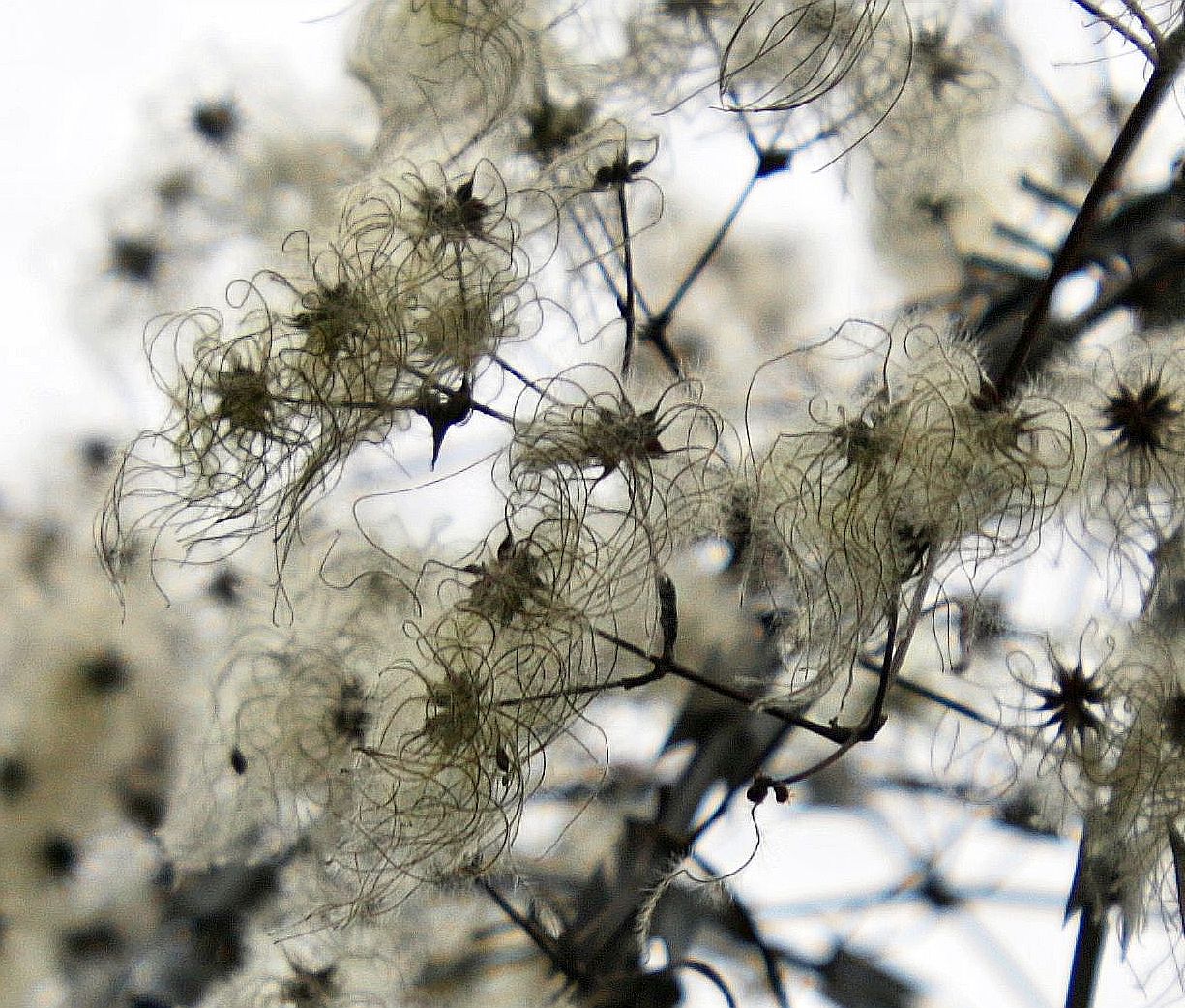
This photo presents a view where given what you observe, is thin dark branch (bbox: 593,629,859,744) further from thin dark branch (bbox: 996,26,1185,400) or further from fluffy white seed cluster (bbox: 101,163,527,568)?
thin dark branch (bbox: 996,26,1185,400)

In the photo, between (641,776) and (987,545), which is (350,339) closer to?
(987,545)

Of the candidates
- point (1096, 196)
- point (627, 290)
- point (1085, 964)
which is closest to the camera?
point (1096, 196)

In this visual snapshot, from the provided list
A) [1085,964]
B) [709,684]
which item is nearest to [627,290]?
[709,684]

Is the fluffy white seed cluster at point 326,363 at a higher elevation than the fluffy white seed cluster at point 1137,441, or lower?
→ higher

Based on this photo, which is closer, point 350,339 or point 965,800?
point 350,339

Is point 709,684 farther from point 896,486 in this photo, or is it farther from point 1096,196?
point 1096,196

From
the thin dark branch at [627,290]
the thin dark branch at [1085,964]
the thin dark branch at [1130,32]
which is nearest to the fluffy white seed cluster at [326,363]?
the thin dark branch at [627,290]

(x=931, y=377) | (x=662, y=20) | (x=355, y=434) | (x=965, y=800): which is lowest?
(x=965, y=800)

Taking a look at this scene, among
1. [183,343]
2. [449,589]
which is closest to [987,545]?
[449,589]

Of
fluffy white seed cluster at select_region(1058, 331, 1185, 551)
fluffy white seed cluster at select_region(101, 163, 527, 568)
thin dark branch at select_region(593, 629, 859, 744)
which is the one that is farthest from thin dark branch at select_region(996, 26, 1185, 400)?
fluffy white seed cluster at select_region(101, 163, 527, 568)

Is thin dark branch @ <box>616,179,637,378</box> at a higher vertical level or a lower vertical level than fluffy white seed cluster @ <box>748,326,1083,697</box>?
higher

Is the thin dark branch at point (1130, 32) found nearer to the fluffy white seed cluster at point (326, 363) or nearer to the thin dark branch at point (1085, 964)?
the fluffy white seed cluster at point (326, 363)
